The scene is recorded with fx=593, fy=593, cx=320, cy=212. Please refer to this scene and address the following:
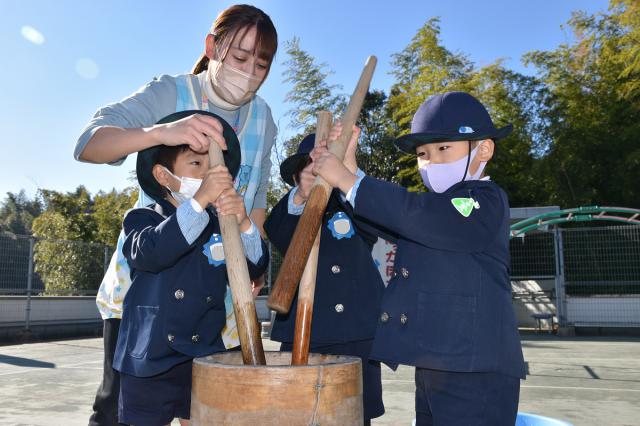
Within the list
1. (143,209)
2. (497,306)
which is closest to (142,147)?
(143,209)

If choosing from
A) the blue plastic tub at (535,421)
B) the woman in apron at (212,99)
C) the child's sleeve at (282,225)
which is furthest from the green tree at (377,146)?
the woman in apron at (212,99)

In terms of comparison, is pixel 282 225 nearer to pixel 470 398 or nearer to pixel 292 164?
pixel 292 164

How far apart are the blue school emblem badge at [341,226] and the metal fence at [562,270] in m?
9.03

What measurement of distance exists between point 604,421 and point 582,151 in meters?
12.6

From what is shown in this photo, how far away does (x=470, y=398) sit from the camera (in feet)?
5.05

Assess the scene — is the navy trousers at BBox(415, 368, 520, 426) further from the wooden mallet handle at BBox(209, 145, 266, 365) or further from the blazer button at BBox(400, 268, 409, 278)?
the wooden mallet handle at BBox(209, 145, 266, 365)

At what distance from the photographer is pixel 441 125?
171cm

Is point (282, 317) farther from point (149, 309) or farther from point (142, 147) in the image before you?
point (142, 147)

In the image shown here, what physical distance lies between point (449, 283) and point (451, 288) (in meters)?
0.01

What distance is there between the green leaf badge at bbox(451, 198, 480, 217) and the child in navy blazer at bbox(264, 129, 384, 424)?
549 millimetres

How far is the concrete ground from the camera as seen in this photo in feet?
13.1

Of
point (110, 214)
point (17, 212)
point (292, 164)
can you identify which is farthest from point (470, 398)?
point (17, 212)

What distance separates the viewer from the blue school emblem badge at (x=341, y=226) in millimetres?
2225

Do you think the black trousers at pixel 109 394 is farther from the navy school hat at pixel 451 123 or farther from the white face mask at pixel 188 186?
the navy school hat at pixel 451 123
